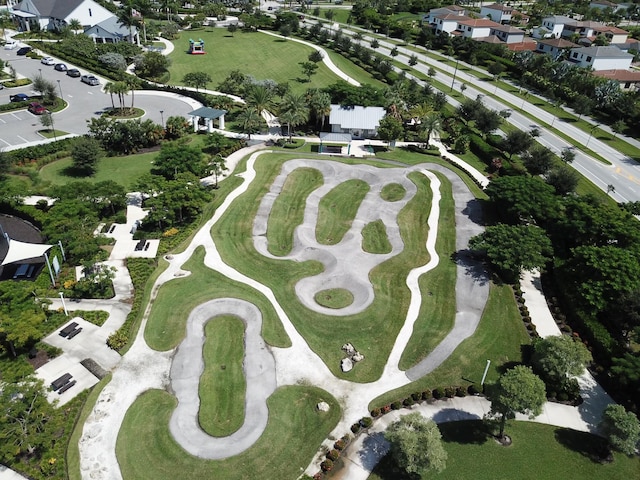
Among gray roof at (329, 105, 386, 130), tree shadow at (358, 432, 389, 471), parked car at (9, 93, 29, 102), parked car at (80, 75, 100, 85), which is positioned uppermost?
gray roof at (329, 105, 386, 130)

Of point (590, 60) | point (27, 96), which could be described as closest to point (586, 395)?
point (27, 96)

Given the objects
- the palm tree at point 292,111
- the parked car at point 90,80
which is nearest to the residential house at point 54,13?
the parked car at point 90,80

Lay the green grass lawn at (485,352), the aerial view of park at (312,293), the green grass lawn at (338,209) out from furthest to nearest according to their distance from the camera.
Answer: the green grass lawn at (338,209), the green grass lawn at (485,352), the aerial view of park at (312,293)

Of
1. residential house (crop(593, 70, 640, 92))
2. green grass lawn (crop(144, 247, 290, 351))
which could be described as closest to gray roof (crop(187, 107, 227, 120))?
green grass lawn (crop(144, 247, 290, 351))

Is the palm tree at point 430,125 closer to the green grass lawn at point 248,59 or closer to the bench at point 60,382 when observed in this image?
the green grass lawn at point 248,59

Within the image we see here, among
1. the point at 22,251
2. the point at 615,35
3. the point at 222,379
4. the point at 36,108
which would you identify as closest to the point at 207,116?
the point at 36,108

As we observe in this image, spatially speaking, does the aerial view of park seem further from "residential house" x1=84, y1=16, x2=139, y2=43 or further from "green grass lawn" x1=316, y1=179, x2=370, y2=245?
"residential house" x1=84, y1=16, x2=139, y2=43
